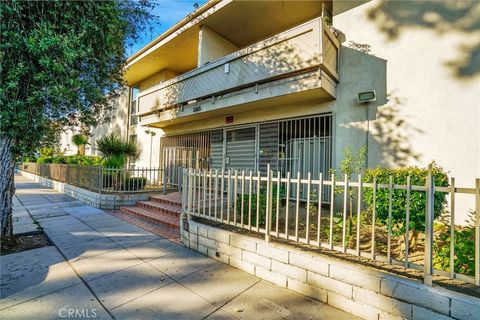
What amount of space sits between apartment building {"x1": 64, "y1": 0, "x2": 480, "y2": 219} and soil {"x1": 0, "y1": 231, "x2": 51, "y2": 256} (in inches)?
228

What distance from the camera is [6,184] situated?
4520 millimetres

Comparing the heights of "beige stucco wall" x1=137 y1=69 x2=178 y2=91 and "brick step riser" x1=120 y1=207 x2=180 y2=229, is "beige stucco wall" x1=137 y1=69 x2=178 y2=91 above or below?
above

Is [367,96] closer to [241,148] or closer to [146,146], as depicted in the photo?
[241,148]

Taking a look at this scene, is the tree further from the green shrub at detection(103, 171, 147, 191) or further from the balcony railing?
the green shrub at detection(103, 171, 147, 191)

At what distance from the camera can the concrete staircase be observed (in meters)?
6.07

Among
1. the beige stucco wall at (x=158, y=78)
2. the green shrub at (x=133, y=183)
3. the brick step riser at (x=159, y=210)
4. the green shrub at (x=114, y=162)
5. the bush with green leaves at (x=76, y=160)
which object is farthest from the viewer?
the bush with green leaves at (x=76, y=160)

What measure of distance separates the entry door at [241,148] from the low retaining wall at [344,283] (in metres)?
4.66

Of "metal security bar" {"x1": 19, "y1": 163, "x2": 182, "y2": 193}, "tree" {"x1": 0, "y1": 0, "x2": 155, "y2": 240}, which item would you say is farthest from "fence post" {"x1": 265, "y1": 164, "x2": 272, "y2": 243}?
"metal security bar" {"x1": 19, "y1": 163, "x2": 182, "y2": 193}

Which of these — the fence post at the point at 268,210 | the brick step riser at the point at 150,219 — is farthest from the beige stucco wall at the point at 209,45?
the fence post at the point at 268,210

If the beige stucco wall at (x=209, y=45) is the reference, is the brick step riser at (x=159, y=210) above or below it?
below

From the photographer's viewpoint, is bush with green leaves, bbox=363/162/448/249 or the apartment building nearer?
bush with green leaves, bbox=363/162/448/249

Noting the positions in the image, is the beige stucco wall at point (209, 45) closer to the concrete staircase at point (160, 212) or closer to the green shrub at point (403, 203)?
the concrete staircase at point (160, 212)

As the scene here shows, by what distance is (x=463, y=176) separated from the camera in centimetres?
485

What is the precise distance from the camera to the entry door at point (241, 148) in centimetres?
845
